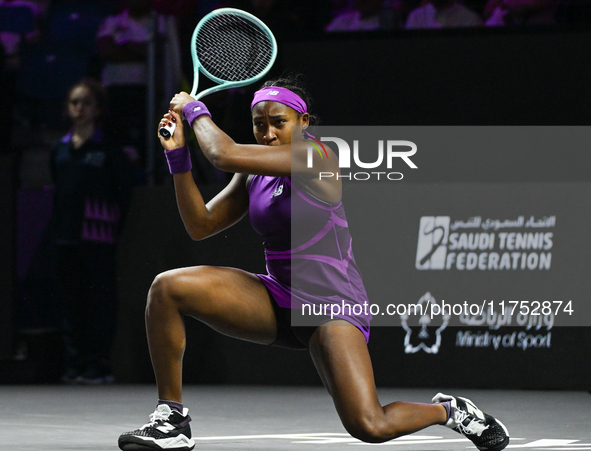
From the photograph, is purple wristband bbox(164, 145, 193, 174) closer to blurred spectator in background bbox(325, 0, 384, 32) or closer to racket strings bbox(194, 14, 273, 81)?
racket strings bbox(194, 14, 273, 81)

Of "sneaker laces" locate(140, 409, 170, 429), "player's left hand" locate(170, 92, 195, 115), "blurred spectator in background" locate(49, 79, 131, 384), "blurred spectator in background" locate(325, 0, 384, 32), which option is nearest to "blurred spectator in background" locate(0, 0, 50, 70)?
"blurred spectator in background" locate(49, 79, 131, 384)

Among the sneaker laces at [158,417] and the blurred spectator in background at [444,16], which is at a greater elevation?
the blurred spectator in background at [444,16]

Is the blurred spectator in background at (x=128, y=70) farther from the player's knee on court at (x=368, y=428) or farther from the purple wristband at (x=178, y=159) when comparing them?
the player's knee on court at (x=368, y=428)

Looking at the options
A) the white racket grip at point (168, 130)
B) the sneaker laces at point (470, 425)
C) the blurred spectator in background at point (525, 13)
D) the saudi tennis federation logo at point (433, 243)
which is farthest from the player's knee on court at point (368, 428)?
the blurred spectator in background at point (525, 13)

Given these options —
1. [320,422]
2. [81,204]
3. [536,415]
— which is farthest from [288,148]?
[81,204]

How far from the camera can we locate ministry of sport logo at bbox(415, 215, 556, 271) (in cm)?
619

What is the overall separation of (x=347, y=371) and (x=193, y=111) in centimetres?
107

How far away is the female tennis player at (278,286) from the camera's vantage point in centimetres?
371

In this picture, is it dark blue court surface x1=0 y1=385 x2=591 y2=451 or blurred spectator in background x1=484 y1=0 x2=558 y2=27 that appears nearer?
dark blue court surface x1=0 y1=385 x2=591 y2=451

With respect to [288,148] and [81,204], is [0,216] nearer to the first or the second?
[81,204]

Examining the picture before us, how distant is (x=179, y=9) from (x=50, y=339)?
2725 millimetres

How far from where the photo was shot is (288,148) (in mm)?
3742

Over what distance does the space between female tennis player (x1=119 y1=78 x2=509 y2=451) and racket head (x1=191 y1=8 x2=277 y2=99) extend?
1.34ft

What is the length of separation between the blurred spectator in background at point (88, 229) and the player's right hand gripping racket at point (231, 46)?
2.32 meters
